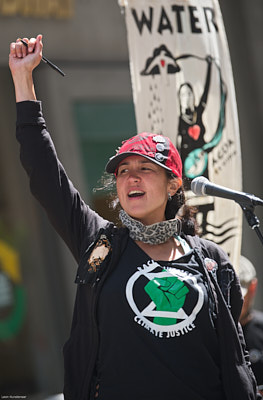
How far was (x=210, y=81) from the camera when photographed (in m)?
3.65

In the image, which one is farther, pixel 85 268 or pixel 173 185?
pixel 173 185

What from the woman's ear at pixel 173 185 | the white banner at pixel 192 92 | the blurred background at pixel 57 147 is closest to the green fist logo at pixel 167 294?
the woman's ear at pixel 173 185

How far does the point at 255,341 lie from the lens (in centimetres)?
396

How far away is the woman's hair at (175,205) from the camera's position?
264 cm

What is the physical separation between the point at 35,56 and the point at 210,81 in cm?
133

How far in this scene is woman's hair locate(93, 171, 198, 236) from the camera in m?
2.64

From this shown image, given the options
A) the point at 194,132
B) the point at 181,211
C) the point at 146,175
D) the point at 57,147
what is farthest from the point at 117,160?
the point at 57,147

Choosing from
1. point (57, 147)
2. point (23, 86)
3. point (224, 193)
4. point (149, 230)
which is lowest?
point (149, 230)

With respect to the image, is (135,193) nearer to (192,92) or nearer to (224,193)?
(224,193)

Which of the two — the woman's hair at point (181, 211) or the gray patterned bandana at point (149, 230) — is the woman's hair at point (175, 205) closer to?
the woman's hair at point (181, 211)

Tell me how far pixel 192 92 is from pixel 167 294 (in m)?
1.54

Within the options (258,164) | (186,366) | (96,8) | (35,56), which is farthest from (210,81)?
(258,164)

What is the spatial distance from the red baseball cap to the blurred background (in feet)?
13.0

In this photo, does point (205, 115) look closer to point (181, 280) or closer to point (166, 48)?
point (166, 48)
